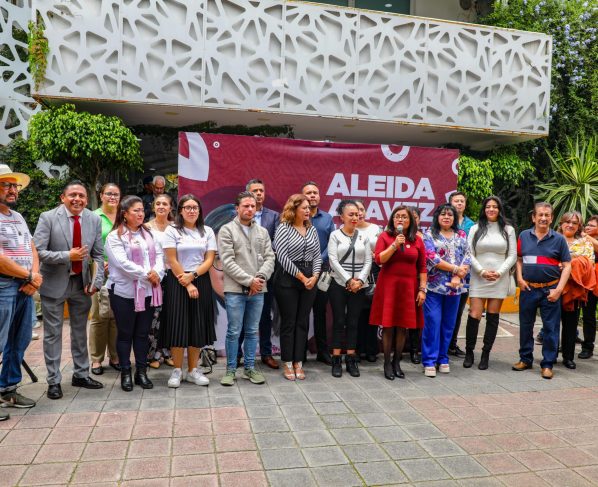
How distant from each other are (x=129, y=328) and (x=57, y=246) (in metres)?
0.96

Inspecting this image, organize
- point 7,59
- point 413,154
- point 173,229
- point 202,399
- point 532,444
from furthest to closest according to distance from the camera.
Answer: point 7,59 → point 413,154 → point 173,229 → point 202,399 → point 532,444

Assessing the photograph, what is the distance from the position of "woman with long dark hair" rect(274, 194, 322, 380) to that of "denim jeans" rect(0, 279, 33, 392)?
7.27 feet

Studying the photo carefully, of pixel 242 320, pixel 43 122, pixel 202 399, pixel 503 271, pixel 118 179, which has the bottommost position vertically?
pixel 202 399

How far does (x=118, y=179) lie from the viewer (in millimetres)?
11609

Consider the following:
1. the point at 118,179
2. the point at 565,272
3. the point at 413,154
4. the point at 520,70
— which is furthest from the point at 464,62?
→ the point at 118,179

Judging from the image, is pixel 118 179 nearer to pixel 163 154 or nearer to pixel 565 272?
pixel 163 154

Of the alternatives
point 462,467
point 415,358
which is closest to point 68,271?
point 462,467

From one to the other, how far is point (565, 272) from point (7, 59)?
11503mm

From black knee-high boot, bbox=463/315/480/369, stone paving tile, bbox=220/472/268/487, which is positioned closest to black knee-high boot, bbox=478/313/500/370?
black knee-high boot, bbox=463/315/480/369

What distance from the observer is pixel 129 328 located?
4.62 m

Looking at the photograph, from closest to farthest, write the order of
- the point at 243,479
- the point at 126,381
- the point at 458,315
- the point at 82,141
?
the point at 243,479
the point at 126,381
the point at 458,315
the point at 82,141

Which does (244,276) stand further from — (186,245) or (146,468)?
(146,468)

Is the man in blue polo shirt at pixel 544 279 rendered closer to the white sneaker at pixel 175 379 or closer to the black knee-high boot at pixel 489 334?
the black knee-high boot at pixel 489 334

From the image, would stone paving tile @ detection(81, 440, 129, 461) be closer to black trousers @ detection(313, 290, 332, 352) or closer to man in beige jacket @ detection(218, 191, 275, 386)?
man in beige jacket @ detection(218, 191, 275, 386)
